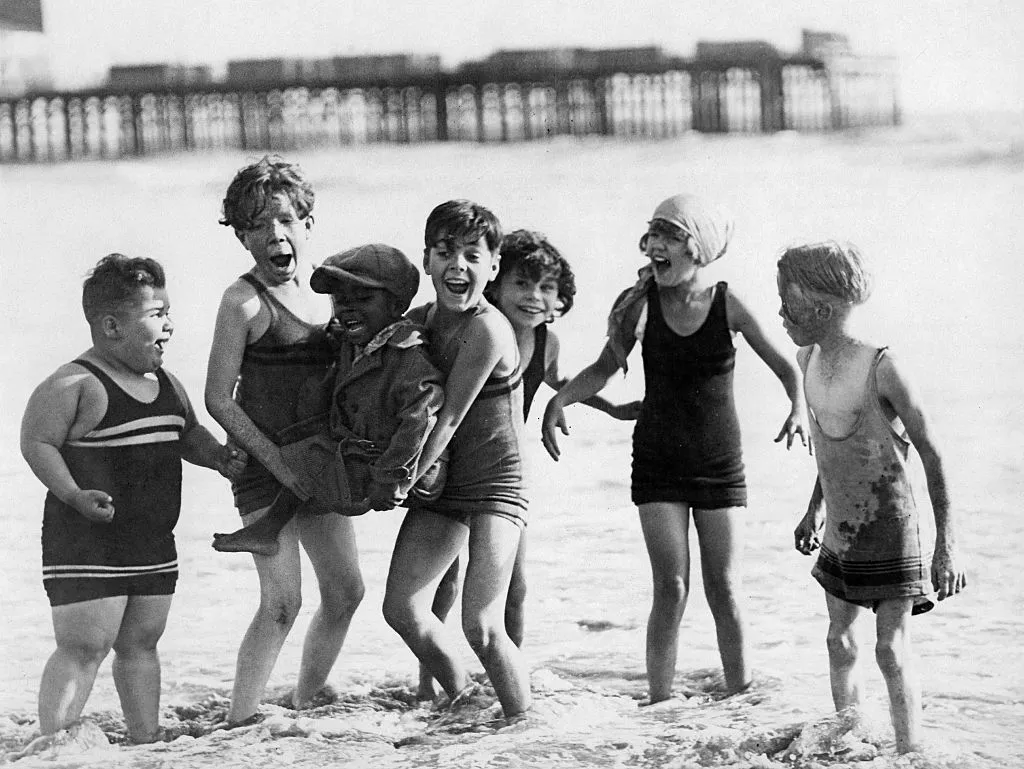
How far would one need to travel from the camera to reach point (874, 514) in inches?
134

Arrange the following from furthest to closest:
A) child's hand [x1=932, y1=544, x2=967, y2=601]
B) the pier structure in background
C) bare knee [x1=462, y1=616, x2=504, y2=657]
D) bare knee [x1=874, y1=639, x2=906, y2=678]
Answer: the pier structure in background < bare knee [x1=462, y1=616, x2=504, y2=657] < bare knee [x1=874, y1=639, x2=906, y2=678] < child's hand [x1=932, y1=544, x2=967, y2=601]

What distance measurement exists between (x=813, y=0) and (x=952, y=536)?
203 centimetres

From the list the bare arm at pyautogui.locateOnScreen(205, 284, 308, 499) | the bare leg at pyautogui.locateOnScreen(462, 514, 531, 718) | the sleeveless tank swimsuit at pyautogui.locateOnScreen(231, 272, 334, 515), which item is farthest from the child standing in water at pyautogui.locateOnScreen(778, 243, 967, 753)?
the bare arm at pyautogui.locateOnScreen(205, 284, 308, 499)

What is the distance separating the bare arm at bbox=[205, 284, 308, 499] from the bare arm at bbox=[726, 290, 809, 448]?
130 centimetres

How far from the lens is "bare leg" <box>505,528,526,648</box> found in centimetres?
398

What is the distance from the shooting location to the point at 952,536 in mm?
3303

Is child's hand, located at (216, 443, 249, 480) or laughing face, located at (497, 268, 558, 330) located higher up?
laughing face, located at (497, 268, 558, 330)

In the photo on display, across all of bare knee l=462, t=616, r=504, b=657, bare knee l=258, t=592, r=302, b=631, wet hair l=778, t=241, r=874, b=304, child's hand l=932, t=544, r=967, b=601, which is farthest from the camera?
bare knee l=258, t=592, r=302, b=631

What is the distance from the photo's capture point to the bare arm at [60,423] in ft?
12.3

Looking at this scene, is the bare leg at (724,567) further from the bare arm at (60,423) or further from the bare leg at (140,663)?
the bare arm at (60,423)

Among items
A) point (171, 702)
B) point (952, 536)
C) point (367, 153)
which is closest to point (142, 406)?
point (171, 702)

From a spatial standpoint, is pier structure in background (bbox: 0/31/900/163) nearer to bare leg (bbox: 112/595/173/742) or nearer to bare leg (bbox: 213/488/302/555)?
bare leg (bbox: 213/488/302/555)

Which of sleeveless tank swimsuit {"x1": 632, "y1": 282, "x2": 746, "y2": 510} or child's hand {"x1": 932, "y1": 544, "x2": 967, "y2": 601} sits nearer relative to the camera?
child's hand {"x1": 932, "y1": 544, "x2": 967, "y2": 601}

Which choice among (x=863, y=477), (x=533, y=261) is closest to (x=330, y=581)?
(x=533, y=261)
